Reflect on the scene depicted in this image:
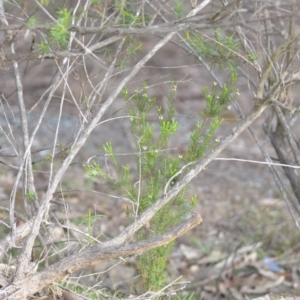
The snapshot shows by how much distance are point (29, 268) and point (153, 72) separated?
5.21m

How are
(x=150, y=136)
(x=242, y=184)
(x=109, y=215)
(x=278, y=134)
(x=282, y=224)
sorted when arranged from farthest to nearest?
(x=242, y=184), (x=109, y=215), (x=282, y=224), (x=278, y=134), (x=150, y=136)

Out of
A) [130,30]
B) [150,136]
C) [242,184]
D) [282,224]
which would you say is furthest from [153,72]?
[130,30]

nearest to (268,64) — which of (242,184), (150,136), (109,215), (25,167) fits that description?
(150,136)

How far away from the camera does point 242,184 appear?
18.4ft

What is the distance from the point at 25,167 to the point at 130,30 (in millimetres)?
827

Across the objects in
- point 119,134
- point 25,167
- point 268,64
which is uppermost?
point 268,64

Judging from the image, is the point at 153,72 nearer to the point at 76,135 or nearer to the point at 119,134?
the point at 119,134

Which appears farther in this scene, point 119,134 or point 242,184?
point 119,134

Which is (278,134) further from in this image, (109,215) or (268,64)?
(109,215)

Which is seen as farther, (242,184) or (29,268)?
(242,184)

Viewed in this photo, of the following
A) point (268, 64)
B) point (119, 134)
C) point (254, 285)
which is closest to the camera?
point (268, 64)

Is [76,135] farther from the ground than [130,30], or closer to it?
closer to it

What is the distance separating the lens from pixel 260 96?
2436 mm

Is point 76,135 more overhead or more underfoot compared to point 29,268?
more overhead
